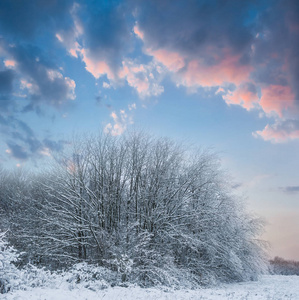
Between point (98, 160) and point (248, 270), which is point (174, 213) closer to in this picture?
→ point (98, 160)

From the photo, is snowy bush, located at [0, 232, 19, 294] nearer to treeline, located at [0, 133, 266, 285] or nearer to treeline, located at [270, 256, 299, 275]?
treeline, located at [0, 133, 266, 285]

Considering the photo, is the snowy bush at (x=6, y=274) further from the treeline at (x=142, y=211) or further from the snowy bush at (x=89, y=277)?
the treeline at (x=142, y=211)

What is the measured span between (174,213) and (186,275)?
4.21 metres

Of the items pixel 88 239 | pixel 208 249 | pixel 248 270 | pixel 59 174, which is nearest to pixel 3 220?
pixel 59 174

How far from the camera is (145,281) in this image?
598 inches

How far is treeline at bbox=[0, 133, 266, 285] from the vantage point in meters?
17.9

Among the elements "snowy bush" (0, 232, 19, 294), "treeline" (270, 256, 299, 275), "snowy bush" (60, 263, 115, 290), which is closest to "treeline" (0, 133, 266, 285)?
"snowy bush" (60, 263, 115, 290)

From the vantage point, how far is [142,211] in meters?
19.0

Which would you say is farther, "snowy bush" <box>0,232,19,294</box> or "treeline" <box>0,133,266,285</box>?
"treeline" <box>0,133,266,285</box>

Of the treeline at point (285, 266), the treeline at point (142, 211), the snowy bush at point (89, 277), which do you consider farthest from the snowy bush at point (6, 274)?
the treeline at point (285, 266)

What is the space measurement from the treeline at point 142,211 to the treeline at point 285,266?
23260mm

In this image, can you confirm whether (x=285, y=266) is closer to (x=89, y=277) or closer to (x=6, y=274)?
(x=89, y=277)

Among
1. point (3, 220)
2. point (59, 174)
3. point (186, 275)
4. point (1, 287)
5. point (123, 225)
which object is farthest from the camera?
point (3, 220)

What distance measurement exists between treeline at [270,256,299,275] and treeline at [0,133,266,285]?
23.3m
